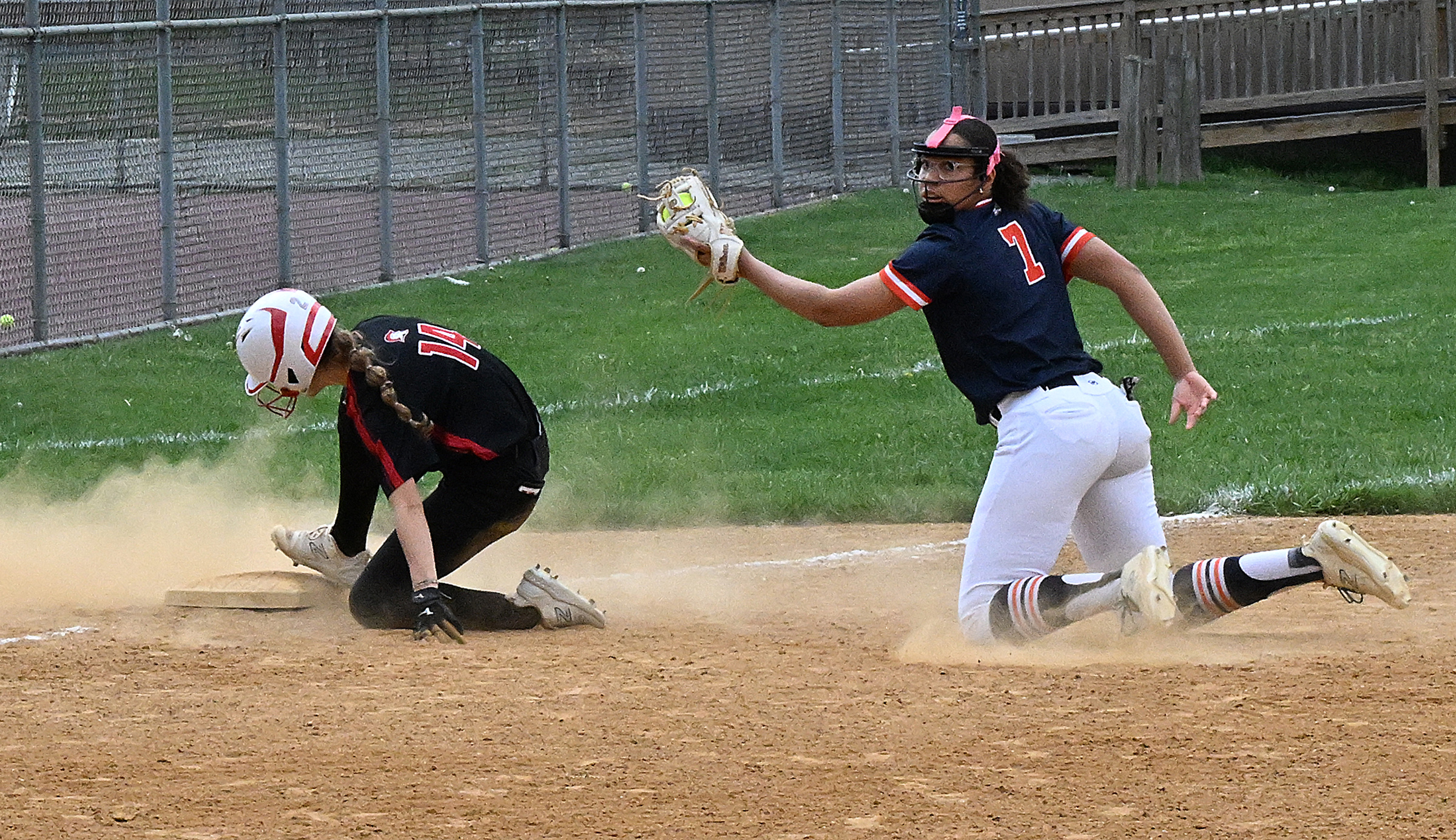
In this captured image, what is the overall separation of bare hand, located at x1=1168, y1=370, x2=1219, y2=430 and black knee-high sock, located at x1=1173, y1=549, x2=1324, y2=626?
0.55 meters

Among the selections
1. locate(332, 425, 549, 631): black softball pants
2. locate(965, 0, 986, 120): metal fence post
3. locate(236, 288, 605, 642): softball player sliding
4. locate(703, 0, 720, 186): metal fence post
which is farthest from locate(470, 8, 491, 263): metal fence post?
locate(332, 425, 549, 631): black softball pants

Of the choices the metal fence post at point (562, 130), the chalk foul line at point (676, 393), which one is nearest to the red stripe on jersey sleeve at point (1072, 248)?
the chalk foul line at point (676, 393)

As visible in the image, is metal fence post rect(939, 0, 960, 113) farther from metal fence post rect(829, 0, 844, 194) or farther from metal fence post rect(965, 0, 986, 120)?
metal fence post rect(829, 0, 844, 194)

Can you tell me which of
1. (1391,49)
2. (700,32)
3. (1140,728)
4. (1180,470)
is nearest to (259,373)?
(1140,728)

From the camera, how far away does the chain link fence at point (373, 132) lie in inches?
501

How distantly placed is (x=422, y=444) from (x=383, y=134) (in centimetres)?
976

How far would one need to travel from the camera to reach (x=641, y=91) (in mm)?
17391

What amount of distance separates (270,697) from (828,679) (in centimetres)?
157

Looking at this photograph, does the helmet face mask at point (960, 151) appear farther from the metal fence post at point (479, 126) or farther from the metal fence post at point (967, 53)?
the metal fence post at point (967, 53)

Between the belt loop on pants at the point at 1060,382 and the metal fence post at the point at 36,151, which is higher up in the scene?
the metal fence post at the point at 36,151

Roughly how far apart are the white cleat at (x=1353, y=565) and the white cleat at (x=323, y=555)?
10.8 ft

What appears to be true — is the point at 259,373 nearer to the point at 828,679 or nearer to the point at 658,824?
the point at 828,679

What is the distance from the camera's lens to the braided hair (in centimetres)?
561

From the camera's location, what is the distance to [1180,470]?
868 cm
